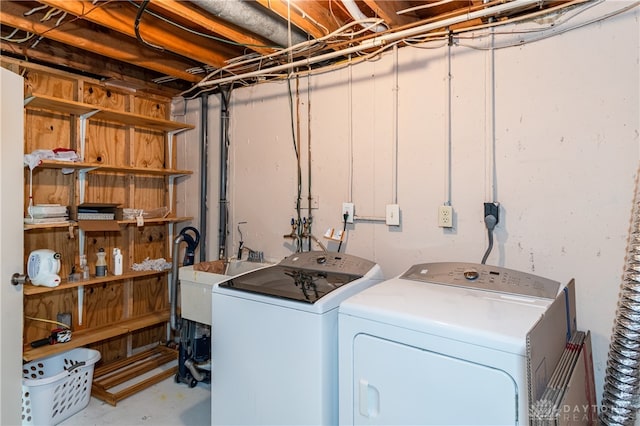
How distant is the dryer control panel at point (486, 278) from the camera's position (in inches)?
56.0

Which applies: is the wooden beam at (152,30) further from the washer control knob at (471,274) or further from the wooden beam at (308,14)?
the washer control knob at (471,274)

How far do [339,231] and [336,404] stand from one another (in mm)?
1075

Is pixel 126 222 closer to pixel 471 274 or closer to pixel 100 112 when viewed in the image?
pixel 100 112

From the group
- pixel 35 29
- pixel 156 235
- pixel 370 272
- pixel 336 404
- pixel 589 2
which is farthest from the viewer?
pixel 156 235

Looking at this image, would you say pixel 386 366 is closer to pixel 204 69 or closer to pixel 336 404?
pixel 336 404

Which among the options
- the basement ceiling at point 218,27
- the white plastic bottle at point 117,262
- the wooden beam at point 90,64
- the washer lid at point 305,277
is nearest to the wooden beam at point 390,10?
the basement ceiling at point 218,27

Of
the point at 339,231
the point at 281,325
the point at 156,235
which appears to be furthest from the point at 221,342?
the point at 156,235

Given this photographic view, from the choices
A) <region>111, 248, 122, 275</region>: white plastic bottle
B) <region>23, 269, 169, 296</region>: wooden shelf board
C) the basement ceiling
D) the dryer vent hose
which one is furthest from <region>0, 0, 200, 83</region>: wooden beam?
the dryer vent hose

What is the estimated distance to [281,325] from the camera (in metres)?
1.53

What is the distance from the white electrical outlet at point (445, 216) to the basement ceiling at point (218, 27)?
3.01 feet

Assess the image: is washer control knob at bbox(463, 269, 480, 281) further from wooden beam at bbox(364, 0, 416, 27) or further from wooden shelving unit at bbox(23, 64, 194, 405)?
wooden shelving unit at bbox(23, 64, 194, 405)

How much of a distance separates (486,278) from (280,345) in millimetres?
916

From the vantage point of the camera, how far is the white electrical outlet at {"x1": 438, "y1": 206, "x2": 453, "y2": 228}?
1951mm

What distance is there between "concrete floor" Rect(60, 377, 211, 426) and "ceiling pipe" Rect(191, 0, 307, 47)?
2284 millimetres
